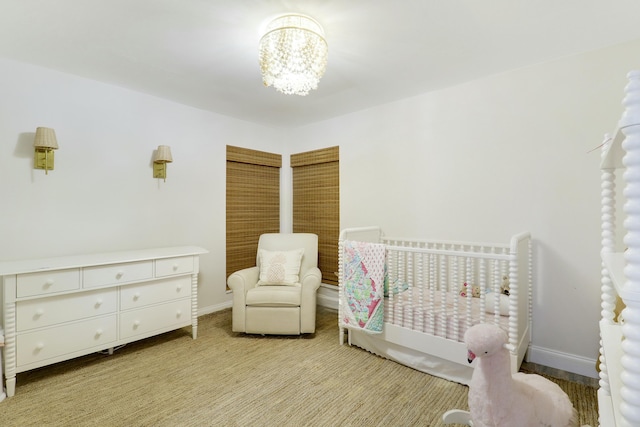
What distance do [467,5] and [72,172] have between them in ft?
10.2

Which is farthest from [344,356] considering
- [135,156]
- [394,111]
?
[135,156]

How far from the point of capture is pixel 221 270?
11.5 ft

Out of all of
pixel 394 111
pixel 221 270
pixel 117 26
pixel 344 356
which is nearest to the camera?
pixel 117 26

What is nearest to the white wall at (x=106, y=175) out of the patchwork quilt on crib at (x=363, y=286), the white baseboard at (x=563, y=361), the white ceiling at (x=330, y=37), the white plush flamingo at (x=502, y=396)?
the white ceiling at (x=330, y=37)

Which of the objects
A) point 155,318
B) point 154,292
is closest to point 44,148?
point 154,292

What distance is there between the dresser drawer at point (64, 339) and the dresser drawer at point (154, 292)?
158 mm

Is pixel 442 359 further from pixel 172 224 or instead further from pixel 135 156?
pixel 135 156

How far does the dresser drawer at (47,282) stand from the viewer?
189cm

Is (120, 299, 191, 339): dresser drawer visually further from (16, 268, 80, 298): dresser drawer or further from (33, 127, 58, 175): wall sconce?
(33, 127, 58, 175): wall sconce

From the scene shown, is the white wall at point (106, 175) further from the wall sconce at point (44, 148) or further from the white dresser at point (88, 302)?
the white dresser at point (88, 302)

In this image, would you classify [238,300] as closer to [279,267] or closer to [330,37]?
[279,267]

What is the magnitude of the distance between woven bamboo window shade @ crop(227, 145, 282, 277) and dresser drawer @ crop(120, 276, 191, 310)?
91 centimetres

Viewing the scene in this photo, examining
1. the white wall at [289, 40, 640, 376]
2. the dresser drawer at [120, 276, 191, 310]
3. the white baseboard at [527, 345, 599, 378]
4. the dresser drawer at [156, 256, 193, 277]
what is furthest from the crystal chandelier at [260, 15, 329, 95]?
the white baseboard at [527, 345, 599, 378]

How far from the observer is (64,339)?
2049mm
